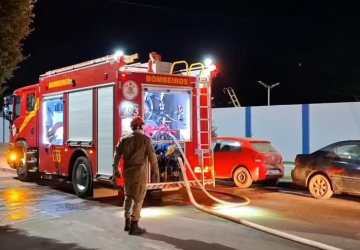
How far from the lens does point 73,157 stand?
13.5 meters

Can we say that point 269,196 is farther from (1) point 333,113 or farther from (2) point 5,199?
(1) point 333,113

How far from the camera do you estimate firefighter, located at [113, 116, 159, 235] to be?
8.72 meters

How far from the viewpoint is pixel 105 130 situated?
39.9 ft

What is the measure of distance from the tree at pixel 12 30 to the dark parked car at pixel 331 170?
23.8 feet

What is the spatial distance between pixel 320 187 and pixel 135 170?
5.92m

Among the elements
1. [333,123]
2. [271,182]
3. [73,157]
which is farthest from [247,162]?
[333,123]

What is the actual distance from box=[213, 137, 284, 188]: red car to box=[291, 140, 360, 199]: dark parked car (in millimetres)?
1407

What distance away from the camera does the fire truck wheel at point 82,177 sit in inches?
505

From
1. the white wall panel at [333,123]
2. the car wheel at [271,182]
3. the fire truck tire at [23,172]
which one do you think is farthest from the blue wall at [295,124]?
the fire truck tire at [23,172]

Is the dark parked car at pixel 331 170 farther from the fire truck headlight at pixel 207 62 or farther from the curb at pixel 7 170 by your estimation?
the curb at pixel 7 170

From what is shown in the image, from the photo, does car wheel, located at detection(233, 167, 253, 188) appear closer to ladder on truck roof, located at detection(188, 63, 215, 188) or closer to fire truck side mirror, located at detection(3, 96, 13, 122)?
ladder on truck roof, located at detection(188, 63, 215, 188)

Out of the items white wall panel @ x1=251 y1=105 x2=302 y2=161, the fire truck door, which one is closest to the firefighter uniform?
the fire truck door

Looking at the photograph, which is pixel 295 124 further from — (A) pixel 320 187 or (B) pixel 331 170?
(B) pixel 331 170

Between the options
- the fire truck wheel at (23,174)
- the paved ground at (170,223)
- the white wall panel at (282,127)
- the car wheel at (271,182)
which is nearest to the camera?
the paved ground at (170,223)
